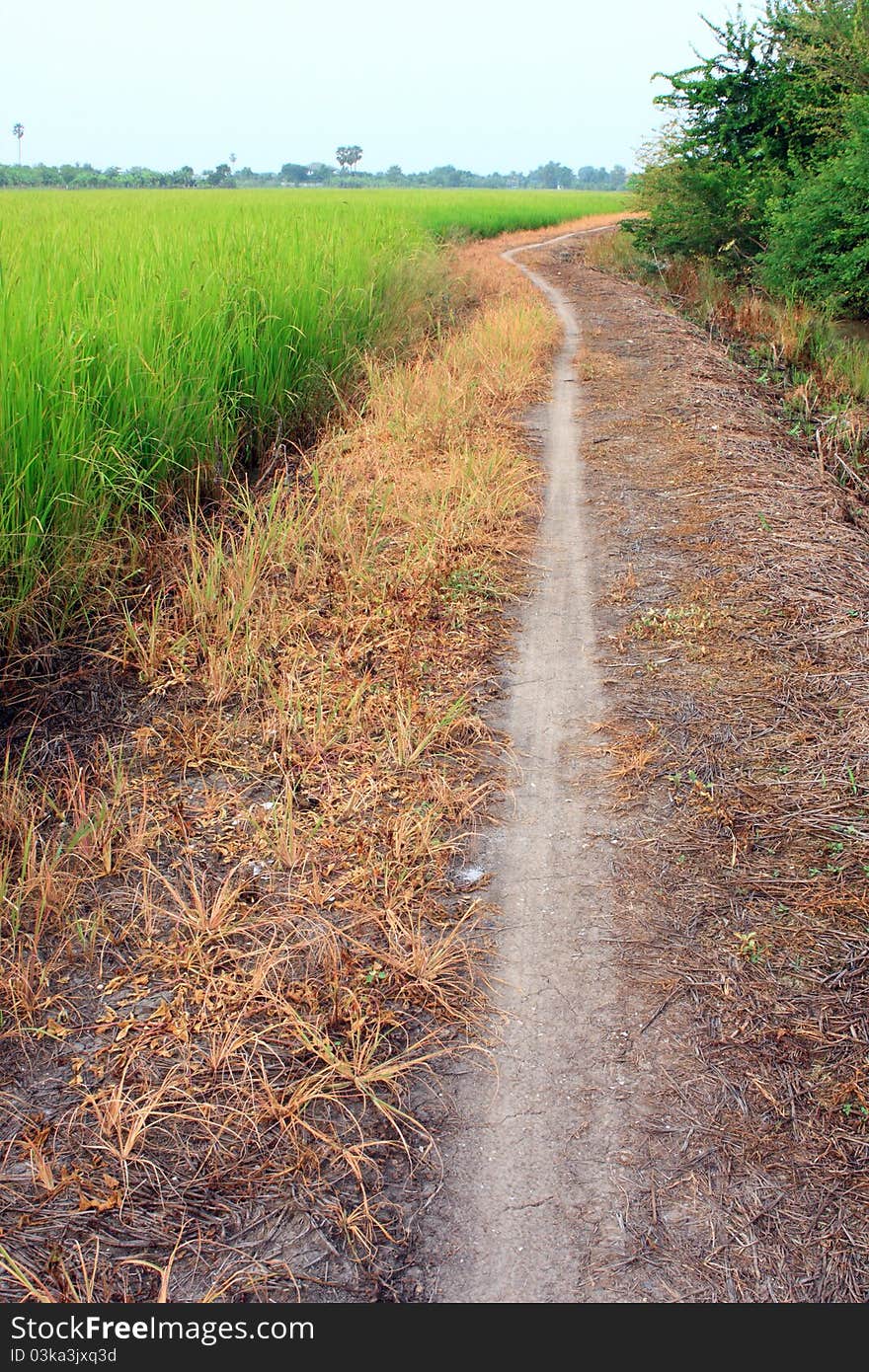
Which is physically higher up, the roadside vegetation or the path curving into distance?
the roadside vegetation

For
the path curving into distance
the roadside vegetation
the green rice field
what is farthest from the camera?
the roadside vegetation

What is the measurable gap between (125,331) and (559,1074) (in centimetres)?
396

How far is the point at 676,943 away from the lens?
2.60 m

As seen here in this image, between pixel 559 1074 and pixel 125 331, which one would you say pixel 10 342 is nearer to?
pixel 125 331

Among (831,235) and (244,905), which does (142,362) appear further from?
(831,235)

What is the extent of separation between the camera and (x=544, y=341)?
973cm

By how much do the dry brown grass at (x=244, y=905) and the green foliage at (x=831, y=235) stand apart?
713 cm

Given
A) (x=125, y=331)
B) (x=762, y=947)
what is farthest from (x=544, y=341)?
(x=762, y=947)

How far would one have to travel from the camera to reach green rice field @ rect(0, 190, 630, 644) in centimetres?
375

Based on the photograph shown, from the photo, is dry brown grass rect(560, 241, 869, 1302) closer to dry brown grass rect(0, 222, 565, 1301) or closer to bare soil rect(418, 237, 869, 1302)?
bare soil rect(418, 237, 869, 1302)

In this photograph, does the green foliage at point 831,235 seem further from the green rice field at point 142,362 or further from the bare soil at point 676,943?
the bare soil at point 676,943

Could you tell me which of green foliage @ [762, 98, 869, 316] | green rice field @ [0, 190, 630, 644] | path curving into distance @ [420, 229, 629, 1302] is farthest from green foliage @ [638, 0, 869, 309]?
path curving into distance @ [420, 229, 629, 1302]

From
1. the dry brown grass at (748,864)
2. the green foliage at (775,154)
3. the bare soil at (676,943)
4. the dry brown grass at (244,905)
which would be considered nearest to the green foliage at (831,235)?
the green foliage at (775,154)

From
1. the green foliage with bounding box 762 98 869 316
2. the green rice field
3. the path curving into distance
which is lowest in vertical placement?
the path curving into distance
